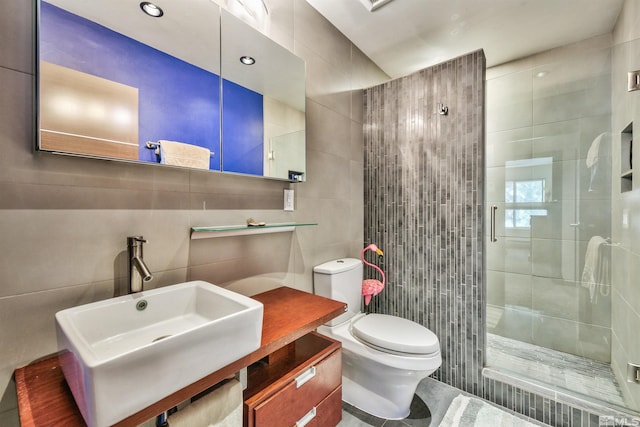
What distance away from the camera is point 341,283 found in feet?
5.80

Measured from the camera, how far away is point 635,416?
52.5 inches

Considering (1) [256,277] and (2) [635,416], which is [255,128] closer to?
(1) [256,277]

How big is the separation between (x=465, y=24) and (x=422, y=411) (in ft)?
8.49

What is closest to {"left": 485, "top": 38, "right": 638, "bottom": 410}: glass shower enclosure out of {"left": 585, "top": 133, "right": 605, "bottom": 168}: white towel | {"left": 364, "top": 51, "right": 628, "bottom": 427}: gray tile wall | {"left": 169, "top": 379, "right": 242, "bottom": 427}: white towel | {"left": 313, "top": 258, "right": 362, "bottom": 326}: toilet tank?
{"left": 585, "top": 133, "right": 605, "bottom": 168}: white towel

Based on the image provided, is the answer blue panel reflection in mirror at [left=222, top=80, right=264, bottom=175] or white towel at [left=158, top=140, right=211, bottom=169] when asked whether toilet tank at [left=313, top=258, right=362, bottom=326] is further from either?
white towel at [left=158, top=140, right=211, bottom=169]

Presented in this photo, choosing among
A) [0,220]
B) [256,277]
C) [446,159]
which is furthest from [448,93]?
[0,220]

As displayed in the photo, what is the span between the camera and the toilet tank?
1.71m

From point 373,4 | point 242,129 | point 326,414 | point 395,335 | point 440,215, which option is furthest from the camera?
point 440,215

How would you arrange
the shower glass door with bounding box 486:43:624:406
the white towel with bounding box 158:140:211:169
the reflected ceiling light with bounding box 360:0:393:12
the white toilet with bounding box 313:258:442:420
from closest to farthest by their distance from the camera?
the white towel with bounding box 158:140:211:169 < the white toilet with bounding box 313:258:442:420 < the shower glass door with bounding box 486:43:624:406 < the reflected ceiling light with bounding box 360:0:393:12

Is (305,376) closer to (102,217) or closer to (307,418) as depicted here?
(307,418)

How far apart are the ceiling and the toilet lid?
2044mm

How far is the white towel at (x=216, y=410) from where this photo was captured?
74 cm

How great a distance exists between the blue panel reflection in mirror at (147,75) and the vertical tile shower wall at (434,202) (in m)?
1.37

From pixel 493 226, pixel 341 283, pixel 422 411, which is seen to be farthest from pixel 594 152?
pixel 422 411
